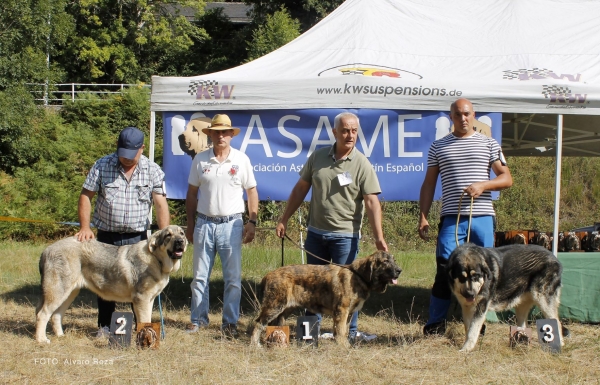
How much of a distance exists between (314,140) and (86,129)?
16.2m

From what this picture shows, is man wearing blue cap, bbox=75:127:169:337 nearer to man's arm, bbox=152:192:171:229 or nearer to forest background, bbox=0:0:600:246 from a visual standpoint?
man's arm, bbox=152:192:171:229

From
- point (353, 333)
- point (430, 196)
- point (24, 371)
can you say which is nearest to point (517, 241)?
point (430, 196)

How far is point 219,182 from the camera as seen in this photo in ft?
19.4

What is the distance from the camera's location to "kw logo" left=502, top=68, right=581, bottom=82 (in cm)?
658

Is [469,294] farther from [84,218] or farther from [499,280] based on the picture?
[84,218]

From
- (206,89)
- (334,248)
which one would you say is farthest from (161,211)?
(334,248)

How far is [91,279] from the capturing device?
19.1 feet

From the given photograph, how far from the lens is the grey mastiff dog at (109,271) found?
18.6ft

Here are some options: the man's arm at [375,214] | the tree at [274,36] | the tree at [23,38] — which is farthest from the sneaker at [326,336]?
the tree at [274,36]

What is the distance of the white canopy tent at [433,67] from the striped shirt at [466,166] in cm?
99

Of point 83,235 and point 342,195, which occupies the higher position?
point 342,195

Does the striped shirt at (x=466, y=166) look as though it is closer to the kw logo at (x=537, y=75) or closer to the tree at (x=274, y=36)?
the kw logo at (x=537, y=75)

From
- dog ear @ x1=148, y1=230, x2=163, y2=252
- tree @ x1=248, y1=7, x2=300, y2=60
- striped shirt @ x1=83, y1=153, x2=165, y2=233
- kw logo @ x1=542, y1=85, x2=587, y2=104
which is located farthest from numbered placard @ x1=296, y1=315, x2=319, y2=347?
tree @ x1=248, y1=7, x2=300, y2=60

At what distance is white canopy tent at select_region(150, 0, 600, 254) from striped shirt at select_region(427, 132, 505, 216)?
→ 3.25 feet
